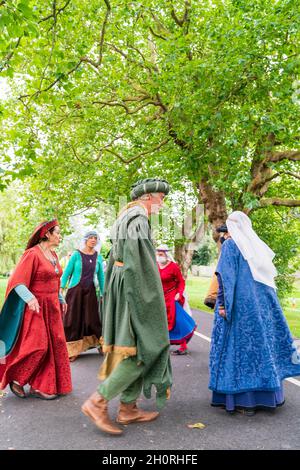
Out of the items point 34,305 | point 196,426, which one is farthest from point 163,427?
point 34,305

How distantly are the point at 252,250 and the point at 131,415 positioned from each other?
204 centimetres

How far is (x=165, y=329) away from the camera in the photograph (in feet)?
13.3

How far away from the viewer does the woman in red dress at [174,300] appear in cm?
770

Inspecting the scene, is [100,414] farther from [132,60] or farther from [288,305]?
[288,305]

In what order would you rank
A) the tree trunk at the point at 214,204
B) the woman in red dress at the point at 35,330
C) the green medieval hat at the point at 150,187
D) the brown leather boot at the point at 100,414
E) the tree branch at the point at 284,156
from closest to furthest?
the brown leather boot at the point at 100,414 < the green medieval hat at the point at 150,187 < the woman in red dress at the point at 35,330 < the tree branch at the point at 284,156 < the tree trunk at the point at 214,204

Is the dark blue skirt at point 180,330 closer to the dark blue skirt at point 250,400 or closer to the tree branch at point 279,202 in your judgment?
the dark blue skirt at point 250,400

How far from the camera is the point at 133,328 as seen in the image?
156 inches

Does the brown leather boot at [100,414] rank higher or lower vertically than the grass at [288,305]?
higher

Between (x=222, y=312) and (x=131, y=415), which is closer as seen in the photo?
(x=131, y=415)

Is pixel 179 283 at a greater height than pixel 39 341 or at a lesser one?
greater

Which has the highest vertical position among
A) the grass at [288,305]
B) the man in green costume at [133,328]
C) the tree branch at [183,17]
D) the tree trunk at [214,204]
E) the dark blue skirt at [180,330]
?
the tree branch at [183,17]

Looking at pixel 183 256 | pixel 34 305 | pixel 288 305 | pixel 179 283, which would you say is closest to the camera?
pixel 34 305

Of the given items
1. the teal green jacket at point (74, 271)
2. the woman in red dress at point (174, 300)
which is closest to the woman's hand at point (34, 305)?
the teal green jacket at point (74, 271)
